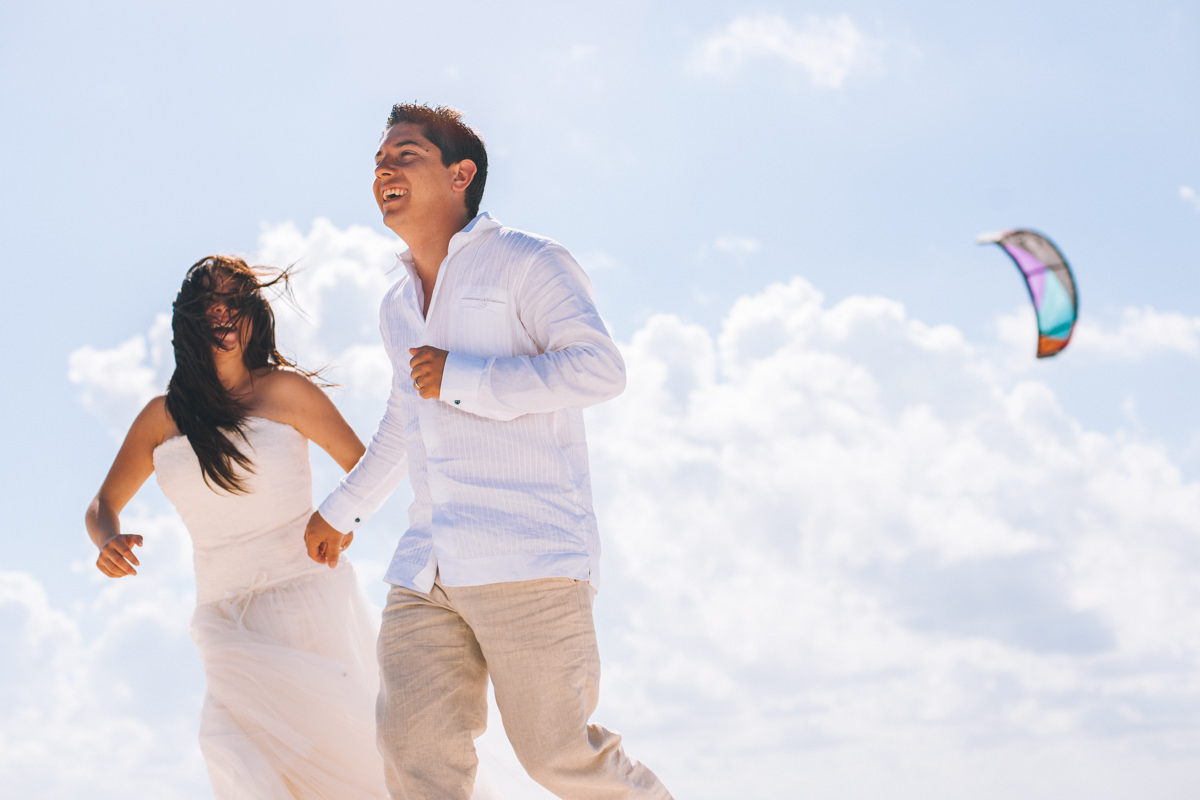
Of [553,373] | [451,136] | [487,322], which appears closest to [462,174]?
[451,136]

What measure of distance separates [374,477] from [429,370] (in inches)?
39.3

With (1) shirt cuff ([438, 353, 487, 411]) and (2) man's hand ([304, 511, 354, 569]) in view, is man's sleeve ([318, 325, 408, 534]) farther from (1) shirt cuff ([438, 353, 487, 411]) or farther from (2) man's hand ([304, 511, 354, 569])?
(1) shirt cuff ([438, 353, 487, 411])

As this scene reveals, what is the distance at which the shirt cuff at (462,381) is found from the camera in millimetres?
3668

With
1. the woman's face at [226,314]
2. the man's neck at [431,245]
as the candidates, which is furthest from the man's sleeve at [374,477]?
the woman's face at [226,314]

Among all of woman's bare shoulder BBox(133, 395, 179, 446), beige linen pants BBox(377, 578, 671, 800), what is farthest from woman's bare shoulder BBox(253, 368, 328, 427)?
beige linen pants BBox(377, 578, 671, 800)

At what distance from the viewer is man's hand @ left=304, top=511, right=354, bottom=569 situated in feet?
15.6

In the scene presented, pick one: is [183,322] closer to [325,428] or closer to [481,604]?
[325,428]

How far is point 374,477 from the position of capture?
456 centimetres

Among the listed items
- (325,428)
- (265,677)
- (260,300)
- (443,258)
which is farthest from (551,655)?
(260,300)

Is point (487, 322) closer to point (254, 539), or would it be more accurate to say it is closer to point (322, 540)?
point (322, 540)

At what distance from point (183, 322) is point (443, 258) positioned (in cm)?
184

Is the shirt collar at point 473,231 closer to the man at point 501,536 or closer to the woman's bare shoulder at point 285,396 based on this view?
the man at point 501,536

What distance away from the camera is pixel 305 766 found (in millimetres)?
4852

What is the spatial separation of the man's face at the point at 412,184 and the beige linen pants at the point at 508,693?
131 cm
